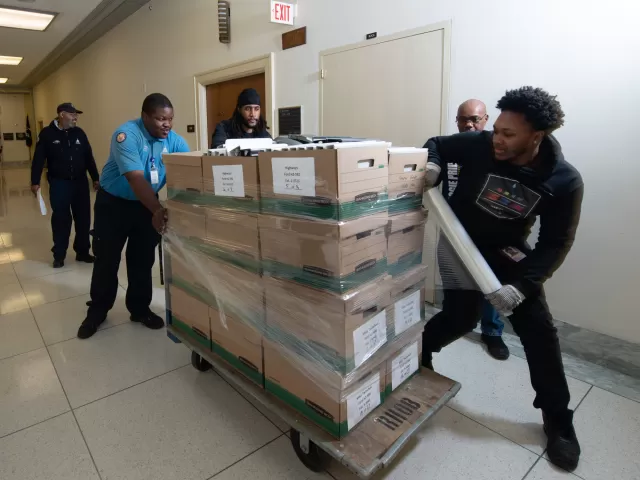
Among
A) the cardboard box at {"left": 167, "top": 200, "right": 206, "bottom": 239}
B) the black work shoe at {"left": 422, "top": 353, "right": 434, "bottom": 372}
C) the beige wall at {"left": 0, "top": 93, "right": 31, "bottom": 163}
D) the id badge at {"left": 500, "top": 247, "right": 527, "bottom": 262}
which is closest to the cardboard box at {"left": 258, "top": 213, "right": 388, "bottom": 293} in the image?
the cardboard box at {"left": 167, "top": 200, "right": 206, "bottom": 239}

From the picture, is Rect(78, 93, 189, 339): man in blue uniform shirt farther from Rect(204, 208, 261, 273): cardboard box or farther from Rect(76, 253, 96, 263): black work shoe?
Rect(76, 253, 96, 263): black work shoe

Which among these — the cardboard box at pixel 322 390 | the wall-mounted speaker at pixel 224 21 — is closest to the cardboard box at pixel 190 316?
the cardboard box at pixel 322 390

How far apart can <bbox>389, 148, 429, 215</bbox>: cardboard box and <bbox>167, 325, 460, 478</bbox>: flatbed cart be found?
719 millimetres

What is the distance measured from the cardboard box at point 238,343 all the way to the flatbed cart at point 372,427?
0.12 ft

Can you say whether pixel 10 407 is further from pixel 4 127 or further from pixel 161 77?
pixel 4 127

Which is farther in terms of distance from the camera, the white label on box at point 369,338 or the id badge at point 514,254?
the id badge at point 514,254

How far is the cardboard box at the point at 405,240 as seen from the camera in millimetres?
1475

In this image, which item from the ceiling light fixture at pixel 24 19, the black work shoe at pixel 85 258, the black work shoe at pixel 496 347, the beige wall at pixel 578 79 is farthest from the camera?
the ceiling light fixture at pixel 24 19

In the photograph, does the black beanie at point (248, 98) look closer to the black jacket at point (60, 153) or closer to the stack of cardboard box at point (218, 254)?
the stack of cardboard box at point (218, 254)

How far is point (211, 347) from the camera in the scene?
1854 mm

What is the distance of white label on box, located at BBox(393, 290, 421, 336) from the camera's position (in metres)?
1.53

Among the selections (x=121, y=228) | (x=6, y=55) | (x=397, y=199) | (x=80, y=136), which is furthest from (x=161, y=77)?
(x=6, y=55)

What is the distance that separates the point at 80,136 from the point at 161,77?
2.09m

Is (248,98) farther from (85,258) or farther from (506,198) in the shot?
(85,258)
